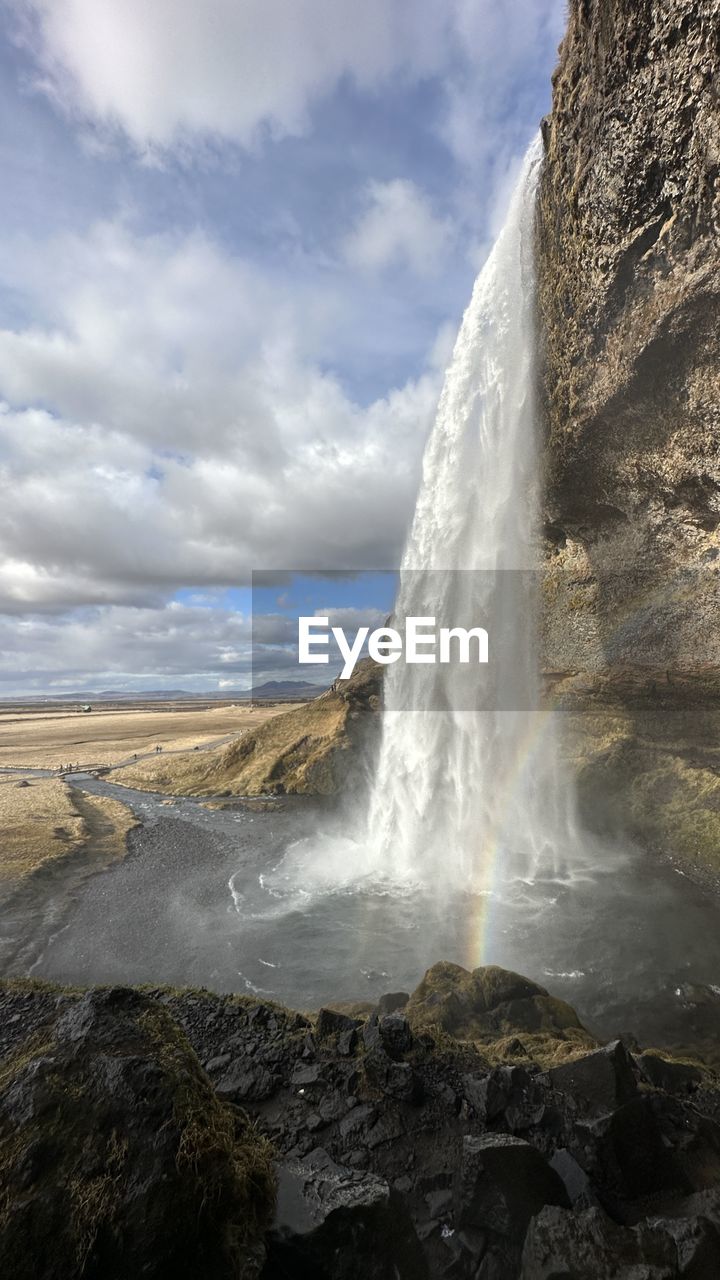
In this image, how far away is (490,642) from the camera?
3003cm

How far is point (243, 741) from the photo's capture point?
46688mm

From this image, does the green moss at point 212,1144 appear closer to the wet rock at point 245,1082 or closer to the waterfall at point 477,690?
the wet rock at point 245,1082

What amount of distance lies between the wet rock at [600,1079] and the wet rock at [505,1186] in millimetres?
1669

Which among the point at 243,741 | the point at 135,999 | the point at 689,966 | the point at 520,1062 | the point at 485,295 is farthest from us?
the point at 243,741

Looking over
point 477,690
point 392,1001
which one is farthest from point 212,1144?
point 477,690

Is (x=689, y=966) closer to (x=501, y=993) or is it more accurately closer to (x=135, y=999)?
(x=501, y=993)

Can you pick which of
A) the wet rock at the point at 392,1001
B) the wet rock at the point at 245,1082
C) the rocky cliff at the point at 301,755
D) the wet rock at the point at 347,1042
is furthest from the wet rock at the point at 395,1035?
the rocky cliff at the point at 301,755

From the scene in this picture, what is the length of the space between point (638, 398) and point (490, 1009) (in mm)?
19351

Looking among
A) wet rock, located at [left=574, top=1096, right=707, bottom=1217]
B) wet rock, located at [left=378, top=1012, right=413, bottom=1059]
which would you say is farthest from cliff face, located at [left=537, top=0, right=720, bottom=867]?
wet rock, located at [left=378, top=1012, right=413, bottom=1059]

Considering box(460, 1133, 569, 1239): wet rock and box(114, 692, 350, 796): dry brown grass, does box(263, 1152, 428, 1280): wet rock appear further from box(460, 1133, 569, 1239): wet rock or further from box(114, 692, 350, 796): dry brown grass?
box(114, 692, 350, 796): dry brown grass

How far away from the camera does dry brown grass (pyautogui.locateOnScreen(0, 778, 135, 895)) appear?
24.6 meters

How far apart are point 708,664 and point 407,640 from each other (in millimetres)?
14438

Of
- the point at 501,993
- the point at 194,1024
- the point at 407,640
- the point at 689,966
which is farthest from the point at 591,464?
the point at 194,1024

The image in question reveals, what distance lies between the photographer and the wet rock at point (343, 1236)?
5691mm
